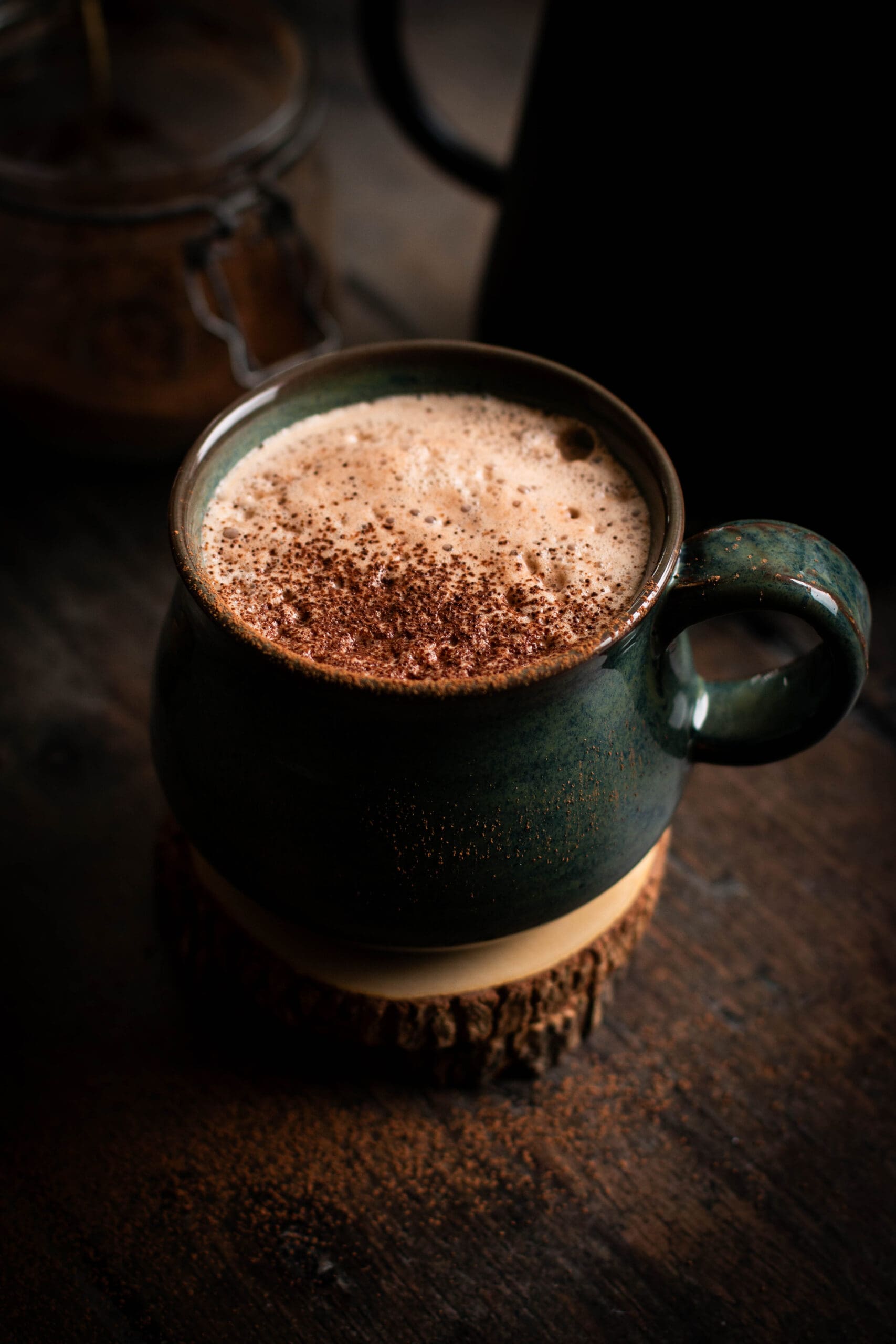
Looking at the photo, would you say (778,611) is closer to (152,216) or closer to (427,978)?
(427,978)

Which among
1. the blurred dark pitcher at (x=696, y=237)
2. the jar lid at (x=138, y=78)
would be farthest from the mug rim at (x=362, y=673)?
the jar lid at (x=138, y=78)

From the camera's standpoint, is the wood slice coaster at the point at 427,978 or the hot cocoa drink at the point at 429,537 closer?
the hot cocoa drink at the point at 429,537

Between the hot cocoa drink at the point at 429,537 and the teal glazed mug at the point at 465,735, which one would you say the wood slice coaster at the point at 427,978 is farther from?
the hot cocoa drink at the point at 429,537

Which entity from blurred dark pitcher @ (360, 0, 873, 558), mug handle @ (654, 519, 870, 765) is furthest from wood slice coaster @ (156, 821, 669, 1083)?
blurred dark pitcher @ (360, 0, 873, 558)

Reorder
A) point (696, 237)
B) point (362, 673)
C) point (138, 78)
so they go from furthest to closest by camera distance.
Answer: point (138, 78) → point (696, 237) → point (362, 673)

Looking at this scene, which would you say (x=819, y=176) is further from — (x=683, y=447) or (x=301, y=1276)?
(x=301, y=1276)

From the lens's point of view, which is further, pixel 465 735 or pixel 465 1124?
pixel 465 1124

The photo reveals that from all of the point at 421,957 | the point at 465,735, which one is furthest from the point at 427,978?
the point at 465,735
